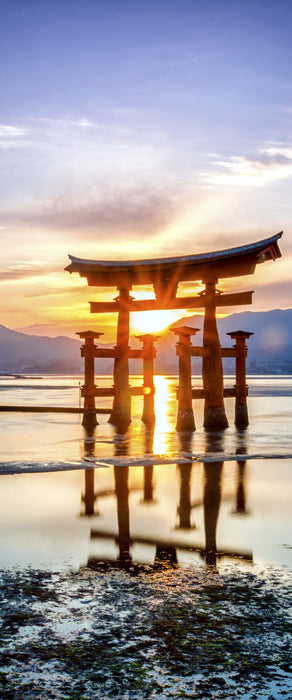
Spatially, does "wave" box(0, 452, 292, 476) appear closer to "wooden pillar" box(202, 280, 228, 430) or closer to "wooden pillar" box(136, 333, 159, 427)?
"wooden pillar" box(202, 280, 228, 430)

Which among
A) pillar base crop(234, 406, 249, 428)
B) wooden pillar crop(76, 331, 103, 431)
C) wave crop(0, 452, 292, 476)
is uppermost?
wooden pillar crop(76, 331, 103, 431)

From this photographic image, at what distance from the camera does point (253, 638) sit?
3715 millimetres

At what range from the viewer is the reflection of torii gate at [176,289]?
17.7 metres

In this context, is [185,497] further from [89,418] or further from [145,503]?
[89,418]

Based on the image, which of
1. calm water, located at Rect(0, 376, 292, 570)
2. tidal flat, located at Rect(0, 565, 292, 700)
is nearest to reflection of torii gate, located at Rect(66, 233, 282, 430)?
calm water, located at Rect(0, 376, 292, 570)

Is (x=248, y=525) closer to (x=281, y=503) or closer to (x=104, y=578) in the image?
(x=281, y=503)

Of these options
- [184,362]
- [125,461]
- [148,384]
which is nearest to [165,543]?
[125,461]

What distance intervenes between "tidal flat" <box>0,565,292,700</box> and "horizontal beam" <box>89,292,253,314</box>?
45.4 ft

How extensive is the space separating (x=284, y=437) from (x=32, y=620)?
1568cm

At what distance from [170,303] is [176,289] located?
491 mm

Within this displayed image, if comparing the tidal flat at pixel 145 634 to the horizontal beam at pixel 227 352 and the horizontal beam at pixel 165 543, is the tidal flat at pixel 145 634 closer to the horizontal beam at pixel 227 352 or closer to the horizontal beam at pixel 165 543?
the horizontal beam at pixel 165 543

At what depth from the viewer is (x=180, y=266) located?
18.2 m

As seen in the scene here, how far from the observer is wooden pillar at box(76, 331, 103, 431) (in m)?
19.6

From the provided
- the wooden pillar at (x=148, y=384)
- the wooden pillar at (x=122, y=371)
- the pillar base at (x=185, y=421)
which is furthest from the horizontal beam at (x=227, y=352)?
the wooden pillar at (x=122, y=371)
